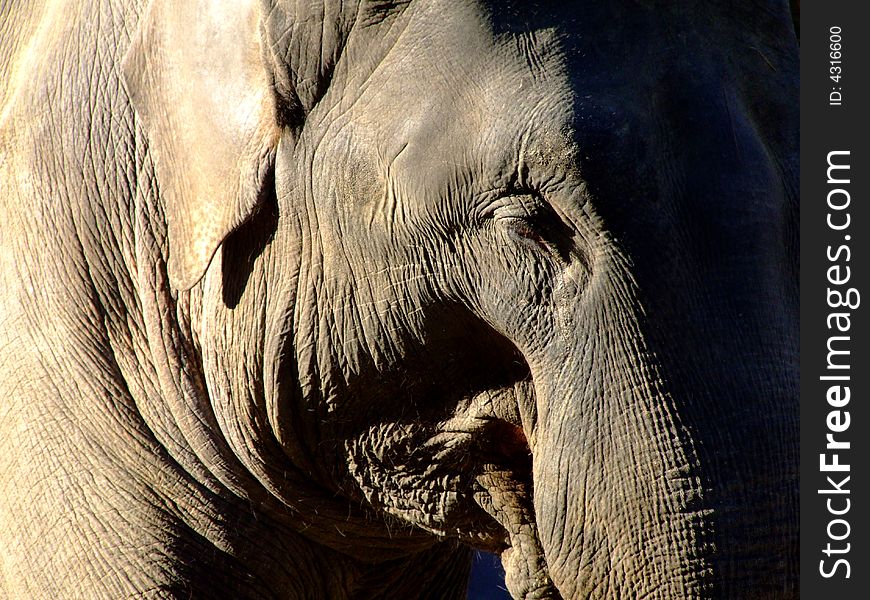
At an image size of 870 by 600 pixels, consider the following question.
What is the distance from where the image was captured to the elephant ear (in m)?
1.93

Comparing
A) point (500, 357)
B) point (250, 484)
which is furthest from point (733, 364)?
point (250, 484)

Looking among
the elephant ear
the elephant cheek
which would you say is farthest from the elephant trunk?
the elephant ear

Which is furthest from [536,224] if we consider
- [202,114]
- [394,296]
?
[202,114]

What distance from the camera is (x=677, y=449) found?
1581 mm

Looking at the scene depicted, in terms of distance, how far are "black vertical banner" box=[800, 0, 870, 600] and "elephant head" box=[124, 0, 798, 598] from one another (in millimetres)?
38

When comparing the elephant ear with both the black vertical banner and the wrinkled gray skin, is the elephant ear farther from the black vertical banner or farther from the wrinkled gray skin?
the black vertical banner

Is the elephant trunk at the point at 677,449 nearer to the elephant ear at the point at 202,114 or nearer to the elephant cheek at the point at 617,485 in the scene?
the elephant cheek at the point at 617,485

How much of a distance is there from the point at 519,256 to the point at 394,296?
0.25 m

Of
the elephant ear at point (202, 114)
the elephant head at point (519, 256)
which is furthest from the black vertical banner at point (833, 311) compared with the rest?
the elephant ear at point (202, 114)

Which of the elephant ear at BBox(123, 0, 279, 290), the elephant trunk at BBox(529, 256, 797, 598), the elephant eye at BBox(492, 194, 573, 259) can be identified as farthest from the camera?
the elephant ear at BBox(123, 0, 279, 290)

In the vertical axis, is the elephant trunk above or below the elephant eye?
below

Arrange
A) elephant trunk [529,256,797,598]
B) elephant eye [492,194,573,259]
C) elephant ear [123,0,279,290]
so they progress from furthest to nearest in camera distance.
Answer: elephant ear [123,0,279,290]
elephant eye [492,194,573,259]
elephant trunk [529,256,797,598]

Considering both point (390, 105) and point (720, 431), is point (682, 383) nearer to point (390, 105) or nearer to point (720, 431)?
point (720, 431)

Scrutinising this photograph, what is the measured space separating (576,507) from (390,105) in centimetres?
62
